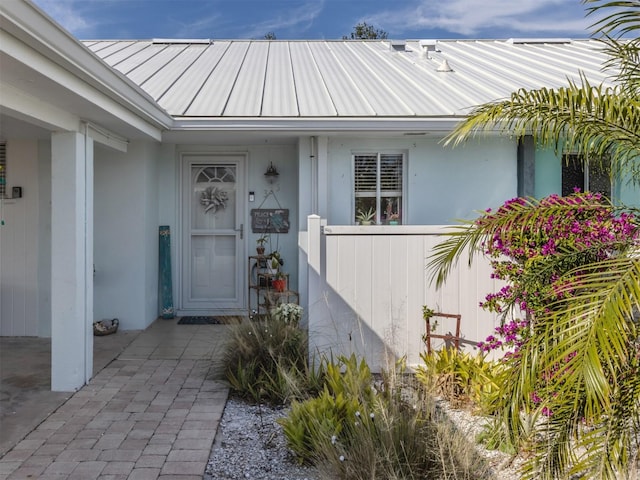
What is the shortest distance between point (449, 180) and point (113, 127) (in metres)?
4.54

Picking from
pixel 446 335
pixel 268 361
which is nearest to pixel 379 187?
pixel 446 335

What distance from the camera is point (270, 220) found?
782cm

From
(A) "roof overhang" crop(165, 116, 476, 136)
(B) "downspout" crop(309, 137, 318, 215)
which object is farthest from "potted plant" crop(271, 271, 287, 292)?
(A) "roof overhang" crop(165, 116, 476, 136)

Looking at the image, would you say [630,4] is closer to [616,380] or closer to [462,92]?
[616,380]

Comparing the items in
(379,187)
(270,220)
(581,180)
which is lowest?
(270,220)

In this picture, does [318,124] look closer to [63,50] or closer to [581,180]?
[63,50]

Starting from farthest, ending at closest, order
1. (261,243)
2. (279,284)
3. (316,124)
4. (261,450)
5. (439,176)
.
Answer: (261,243) < (439,176) < (279,284) < (316,124) < (261,450)

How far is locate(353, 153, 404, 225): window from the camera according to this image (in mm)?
7398

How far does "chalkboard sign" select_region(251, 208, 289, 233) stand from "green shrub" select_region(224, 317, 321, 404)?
2.81 meters

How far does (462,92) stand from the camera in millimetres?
7844

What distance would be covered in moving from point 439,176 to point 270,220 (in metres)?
2.62

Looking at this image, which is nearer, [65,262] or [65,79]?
[65,79]

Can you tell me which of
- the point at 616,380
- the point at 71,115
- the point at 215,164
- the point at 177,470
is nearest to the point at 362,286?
the point at 177,470

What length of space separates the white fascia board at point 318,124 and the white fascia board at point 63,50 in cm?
132
